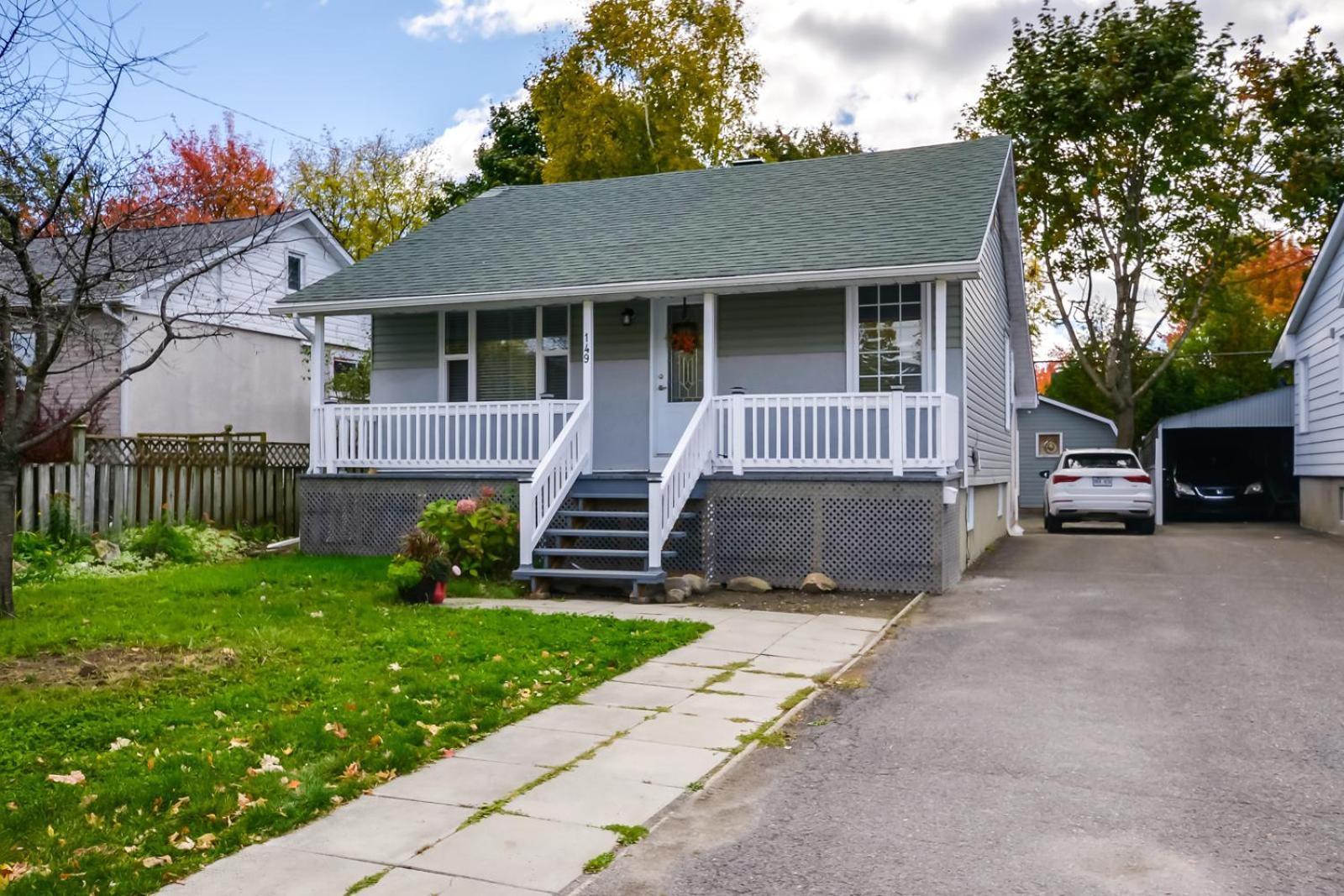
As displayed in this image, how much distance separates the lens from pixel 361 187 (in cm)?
3491

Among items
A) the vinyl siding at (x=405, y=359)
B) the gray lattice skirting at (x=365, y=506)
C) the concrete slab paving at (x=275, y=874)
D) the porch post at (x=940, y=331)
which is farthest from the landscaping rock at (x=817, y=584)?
the concrete slab paving at (x=275, y=874)

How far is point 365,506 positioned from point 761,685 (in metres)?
8.03

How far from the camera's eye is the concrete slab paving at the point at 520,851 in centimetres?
386

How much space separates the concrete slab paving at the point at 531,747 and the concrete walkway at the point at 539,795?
0.01 meters

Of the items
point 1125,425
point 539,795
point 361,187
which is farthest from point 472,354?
point 361,187

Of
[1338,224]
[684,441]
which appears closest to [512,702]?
[684,441]

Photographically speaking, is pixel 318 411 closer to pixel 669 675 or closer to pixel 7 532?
pixel 7 532

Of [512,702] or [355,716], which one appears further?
[512,702]

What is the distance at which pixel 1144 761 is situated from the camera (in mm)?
5297

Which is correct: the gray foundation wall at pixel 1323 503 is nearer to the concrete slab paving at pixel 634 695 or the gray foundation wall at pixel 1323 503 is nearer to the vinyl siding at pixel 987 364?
the vinyl siding at pixel 987 364

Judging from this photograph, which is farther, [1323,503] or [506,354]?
[1323,503]

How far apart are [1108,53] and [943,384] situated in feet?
64.5

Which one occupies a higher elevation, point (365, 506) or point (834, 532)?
point (365, 506)

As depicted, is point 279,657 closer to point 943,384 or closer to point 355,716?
point 355,716
